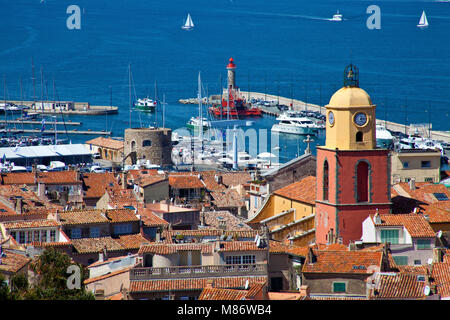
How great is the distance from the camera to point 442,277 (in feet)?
73.0

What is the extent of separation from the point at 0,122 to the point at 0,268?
10362 cm

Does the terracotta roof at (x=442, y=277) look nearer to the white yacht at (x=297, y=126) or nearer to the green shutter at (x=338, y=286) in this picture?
the green shutter at (x=338, y=286)

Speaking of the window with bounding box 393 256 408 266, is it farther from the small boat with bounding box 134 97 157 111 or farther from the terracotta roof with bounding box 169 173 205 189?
the small boat with bounding box 134 97 157 111

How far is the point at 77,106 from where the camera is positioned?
145 metres

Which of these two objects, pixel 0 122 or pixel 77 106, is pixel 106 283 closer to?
pixel 0 122

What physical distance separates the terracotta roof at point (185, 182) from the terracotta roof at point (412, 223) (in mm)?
21147

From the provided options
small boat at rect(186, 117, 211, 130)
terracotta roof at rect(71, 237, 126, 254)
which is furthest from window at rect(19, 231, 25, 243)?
small boat at rect(186, 117, 211, 130)

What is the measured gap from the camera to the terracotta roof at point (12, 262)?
24708mm

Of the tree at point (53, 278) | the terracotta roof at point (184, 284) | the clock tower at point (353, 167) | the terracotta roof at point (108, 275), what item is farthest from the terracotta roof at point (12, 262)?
the clock tower at point (353, 167)

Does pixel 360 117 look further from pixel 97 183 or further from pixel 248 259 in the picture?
pixel 97 183

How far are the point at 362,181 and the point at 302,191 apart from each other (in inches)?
157

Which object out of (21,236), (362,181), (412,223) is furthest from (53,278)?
(362,181)

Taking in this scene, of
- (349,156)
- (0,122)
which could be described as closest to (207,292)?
(349,156)

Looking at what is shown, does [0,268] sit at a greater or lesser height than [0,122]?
lesser
